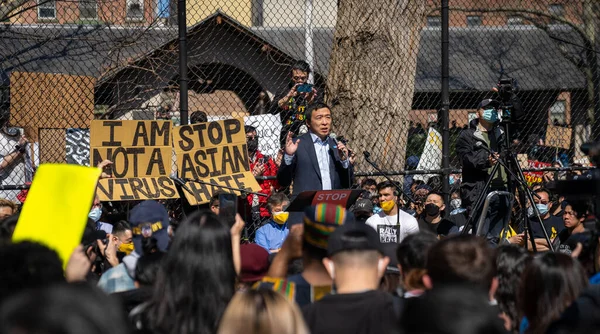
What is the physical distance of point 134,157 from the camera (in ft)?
25.9

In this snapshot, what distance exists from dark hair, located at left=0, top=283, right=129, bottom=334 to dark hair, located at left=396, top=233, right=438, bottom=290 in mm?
2705

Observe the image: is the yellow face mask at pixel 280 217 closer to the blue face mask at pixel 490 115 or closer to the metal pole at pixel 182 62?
the metal pole at pixel 182 62

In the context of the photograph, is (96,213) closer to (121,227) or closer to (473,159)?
(121,227)

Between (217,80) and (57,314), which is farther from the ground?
(217,80)

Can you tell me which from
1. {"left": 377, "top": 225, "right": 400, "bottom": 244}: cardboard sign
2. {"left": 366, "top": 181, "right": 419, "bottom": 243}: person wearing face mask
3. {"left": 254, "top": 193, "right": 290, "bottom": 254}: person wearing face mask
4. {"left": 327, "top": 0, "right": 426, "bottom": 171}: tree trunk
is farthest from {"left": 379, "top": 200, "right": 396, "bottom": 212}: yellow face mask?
{"left": 377, "top": 225, "right": 400, "bottom": 244}: cardboard sign

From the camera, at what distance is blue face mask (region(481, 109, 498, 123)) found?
326 inches

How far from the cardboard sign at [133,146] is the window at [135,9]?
3684 mm

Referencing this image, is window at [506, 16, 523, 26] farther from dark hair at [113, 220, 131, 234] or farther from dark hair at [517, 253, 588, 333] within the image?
dark hair at [517, 253, 588, 333]

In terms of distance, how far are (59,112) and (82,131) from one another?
0.29m

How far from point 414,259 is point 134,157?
13.3 ft

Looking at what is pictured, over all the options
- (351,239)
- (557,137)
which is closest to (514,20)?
(557,137)

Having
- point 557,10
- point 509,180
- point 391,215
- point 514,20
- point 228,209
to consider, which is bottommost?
point 391,215

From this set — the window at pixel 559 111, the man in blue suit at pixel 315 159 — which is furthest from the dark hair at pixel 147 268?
the window at pixel 559 111

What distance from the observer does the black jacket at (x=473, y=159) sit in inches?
325
